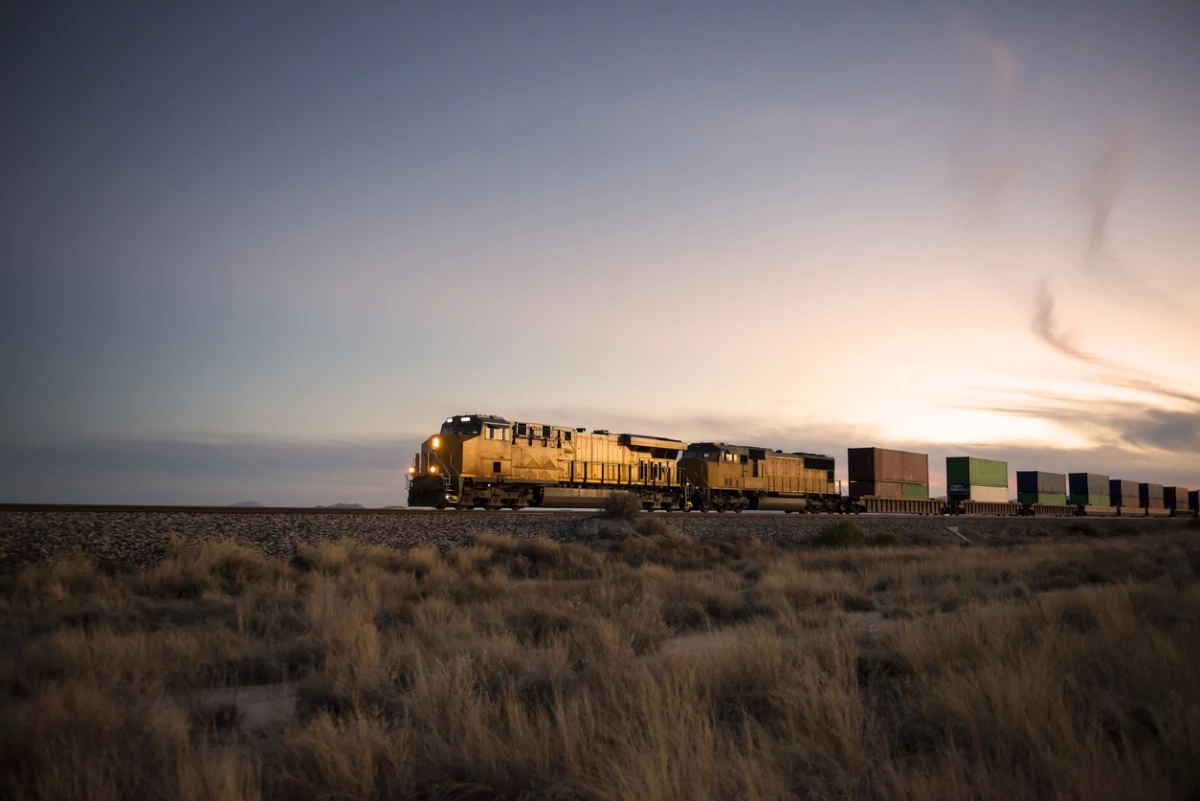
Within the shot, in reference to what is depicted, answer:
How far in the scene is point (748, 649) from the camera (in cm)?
807

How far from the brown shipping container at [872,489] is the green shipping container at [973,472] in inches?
254

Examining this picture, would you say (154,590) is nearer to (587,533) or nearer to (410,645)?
(410,645)

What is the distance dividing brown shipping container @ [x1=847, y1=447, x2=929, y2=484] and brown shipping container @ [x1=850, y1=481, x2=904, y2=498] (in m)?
0.26

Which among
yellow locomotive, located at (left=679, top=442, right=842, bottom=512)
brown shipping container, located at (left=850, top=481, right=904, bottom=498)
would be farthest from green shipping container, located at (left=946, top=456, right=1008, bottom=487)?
yellow locomotive, located at (left=679, top=442, right=842, bottom=512)

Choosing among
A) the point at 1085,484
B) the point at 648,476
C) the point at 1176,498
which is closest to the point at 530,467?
the point at 648,476

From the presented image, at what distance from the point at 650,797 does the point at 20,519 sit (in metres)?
17.7

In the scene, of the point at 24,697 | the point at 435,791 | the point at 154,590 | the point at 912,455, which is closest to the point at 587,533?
the point at 154,590

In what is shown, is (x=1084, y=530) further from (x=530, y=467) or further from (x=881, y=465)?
(x=530, y=467)

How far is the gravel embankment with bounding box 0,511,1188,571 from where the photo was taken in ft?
49.3

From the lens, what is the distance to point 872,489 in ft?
158

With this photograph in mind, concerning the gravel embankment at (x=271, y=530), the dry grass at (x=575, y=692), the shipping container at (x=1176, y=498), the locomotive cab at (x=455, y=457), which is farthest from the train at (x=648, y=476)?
the shipping container at (x=1176, y=498)

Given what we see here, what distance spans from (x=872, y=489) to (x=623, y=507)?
1071 inches

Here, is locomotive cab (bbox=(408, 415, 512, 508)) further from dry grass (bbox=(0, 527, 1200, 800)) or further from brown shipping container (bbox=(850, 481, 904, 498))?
brown shipping container (bbox=(850, 481, 904, 498))

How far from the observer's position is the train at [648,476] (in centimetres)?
2861
